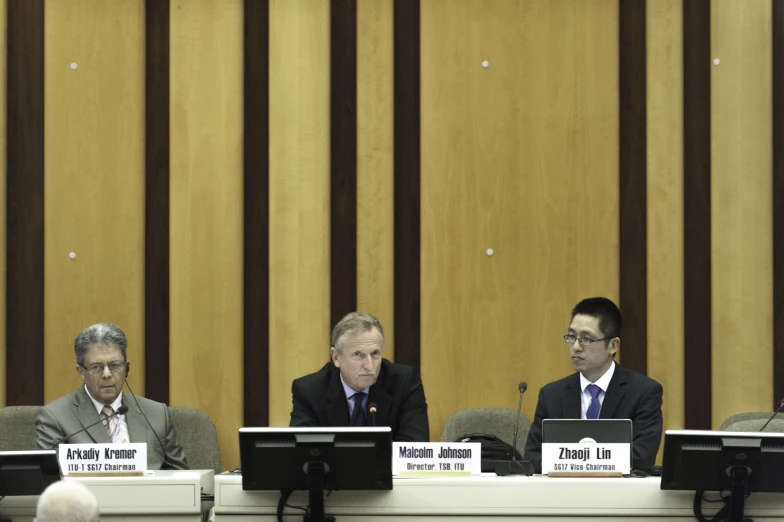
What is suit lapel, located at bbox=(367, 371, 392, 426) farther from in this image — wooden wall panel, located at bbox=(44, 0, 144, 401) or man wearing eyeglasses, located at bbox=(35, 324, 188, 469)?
wooden wall panel, located at bbox=(44, 0, 144, 401)

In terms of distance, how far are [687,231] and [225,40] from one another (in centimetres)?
253

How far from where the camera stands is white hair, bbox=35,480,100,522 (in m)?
2.19

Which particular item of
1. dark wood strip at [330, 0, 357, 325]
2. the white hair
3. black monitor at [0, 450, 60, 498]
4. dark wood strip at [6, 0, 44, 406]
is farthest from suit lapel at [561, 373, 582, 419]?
dark wood strip at [6, 0, 44, 406]

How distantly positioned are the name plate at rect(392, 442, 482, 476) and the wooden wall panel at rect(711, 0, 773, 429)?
229 centimetres

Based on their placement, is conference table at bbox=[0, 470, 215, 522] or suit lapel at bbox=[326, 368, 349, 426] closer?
conference table at bbox=[0, 470, 215, 522]

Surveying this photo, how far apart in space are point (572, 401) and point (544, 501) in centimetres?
104

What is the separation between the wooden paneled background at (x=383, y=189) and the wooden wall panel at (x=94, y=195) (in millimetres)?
11

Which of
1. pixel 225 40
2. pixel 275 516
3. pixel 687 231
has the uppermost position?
pixel 225 40

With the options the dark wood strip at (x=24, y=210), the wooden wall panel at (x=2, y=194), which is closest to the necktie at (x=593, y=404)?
the dark wood strip at (x=24, y=210)

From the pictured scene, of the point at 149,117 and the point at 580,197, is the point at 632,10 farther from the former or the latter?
the point at 149,117

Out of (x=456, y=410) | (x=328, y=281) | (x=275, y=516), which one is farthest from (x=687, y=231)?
(x=275, y=516)

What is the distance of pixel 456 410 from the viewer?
5293 millimetres

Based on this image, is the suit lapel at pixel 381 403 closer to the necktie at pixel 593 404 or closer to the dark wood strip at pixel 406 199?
the necktie at pixel 593 404

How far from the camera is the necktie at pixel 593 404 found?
165 inches
